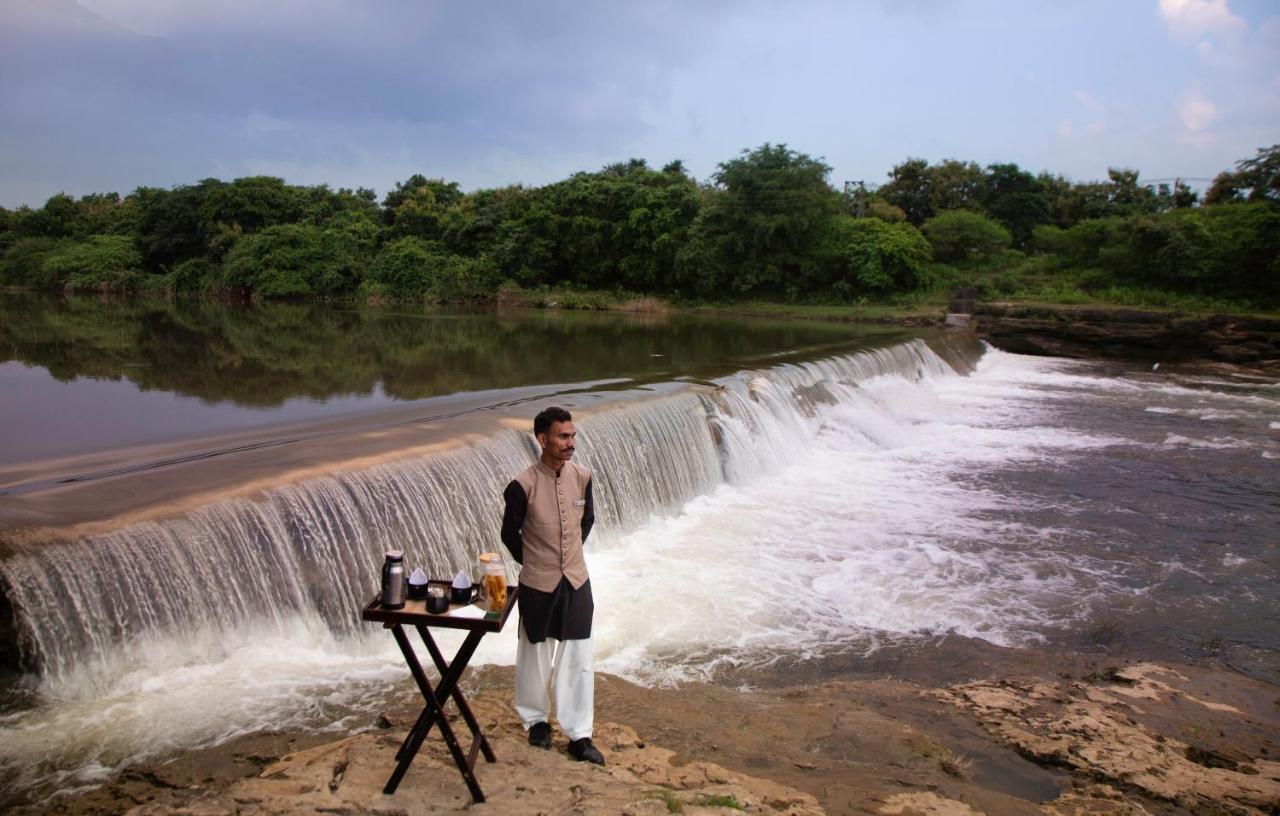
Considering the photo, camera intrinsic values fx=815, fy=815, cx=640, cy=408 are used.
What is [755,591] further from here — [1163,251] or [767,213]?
[767,213]

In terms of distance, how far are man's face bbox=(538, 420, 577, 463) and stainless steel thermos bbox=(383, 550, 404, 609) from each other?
822mm

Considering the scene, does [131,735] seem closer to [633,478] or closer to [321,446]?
[321,446]

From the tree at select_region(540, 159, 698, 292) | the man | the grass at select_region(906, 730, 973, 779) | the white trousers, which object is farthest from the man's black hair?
the tree at select_region(540, 159, 698, 292)

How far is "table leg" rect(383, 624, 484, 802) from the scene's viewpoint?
3283 millimetres

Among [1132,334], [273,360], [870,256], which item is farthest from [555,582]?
[870,256]

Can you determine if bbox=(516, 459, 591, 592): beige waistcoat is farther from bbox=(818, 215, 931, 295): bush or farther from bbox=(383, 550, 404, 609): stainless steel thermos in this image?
bbox=(818, 215, 931, 295): bush

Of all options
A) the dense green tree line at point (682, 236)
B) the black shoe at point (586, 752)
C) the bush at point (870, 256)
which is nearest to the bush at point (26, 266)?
the dense green tree line at point (682, 236)

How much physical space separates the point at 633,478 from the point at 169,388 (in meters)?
7.46

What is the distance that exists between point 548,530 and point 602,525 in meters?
4.72

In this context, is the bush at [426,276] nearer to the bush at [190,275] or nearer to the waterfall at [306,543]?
the bush at [190,275]

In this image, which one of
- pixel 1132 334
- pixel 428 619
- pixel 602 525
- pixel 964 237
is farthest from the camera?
pixel 964 237

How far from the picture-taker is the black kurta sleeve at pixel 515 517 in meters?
3.73

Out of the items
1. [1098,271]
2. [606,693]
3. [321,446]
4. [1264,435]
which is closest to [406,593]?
[606,693]

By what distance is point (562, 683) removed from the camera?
12.6ft
